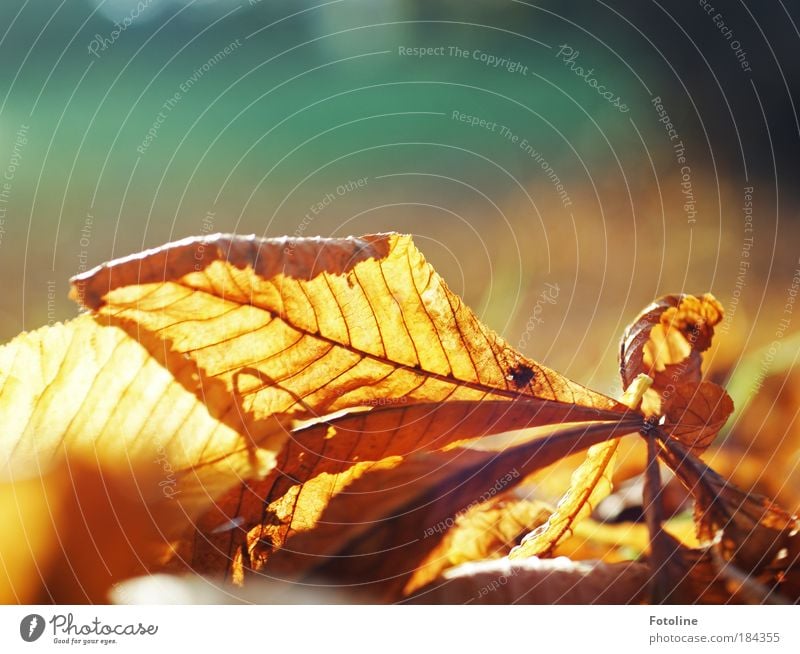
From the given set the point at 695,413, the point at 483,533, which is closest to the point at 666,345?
the point at 695,413

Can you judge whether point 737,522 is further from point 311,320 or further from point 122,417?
point 122,417

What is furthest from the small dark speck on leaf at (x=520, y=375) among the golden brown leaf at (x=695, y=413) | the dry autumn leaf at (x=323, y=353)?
the golden brown leaf at (x=695, y=413)

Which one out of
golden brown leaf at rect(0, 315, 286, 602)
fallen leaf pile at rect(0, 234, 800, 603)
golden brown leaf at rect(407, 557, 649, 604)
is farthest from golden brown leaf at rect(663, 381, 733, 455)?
golden brown leaf at rect(0, 315, 286, 602)

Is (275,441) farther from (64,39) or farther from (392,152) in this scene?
(64,39)

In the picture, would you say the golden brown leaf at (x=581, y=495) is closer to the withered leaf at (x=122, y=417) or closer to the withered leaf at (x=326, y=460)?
the withered leaf at (x=326, y=460)
